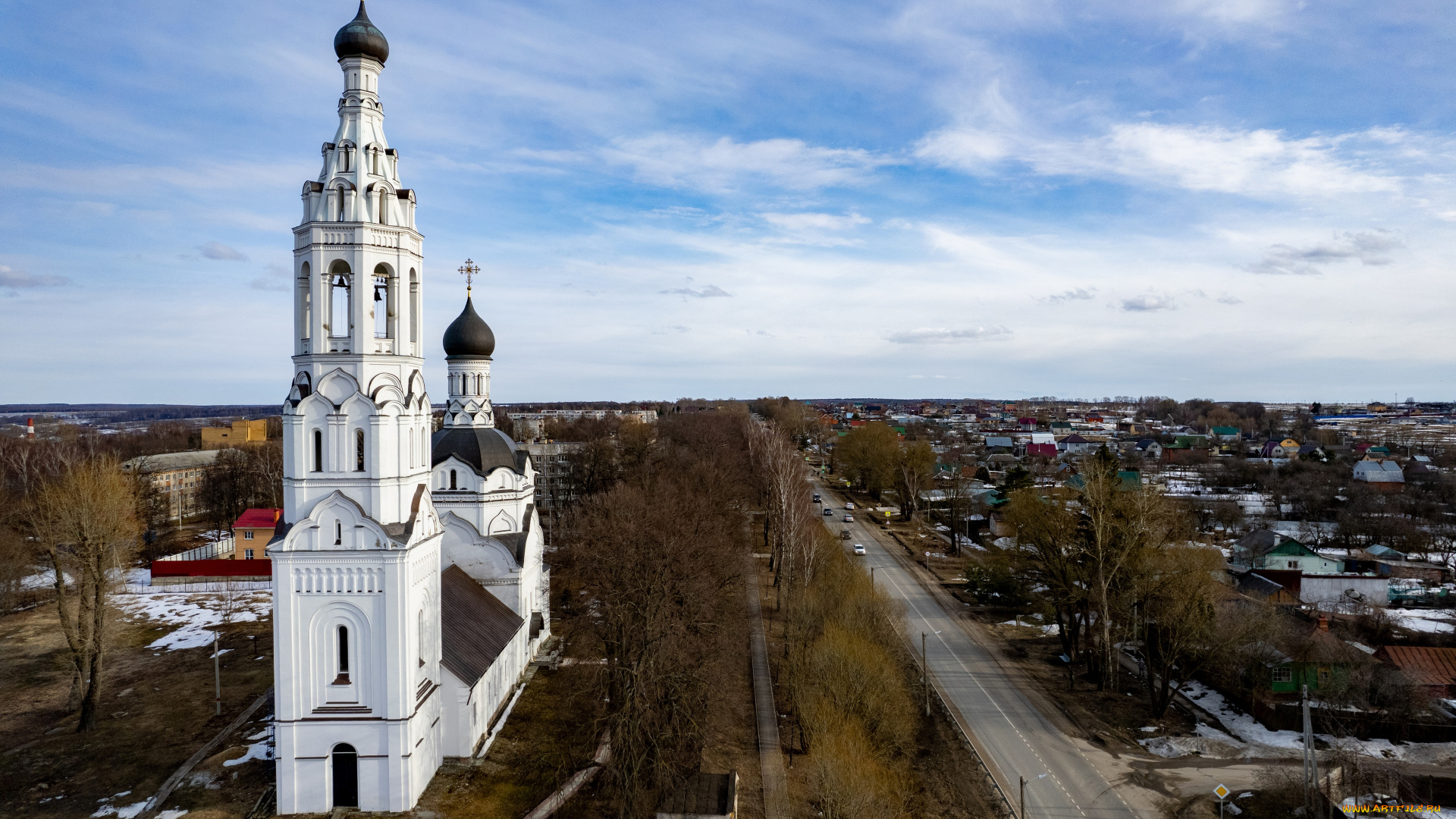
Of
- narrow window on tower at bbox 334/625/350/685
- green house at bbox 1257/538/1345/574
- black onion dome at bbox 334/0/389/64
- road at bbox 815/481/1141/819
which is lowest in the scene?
road at bbox 815/481/1141/819

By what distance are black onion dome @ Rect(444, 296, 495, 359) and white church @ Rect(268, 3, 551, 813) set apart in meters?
12.0

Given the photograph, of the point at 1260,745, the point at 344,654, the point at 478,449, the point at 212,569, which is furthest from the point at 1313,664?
the point at 212,569

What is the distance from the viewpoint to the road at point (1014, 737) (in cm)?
1786

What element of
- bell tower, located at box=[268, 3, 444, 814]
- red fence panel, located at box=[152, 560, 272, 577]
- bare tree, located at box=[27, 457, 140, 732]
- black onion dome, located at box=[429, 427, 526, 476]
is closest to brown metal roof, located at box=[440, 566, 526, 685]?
bell tower, located at box=[268, 3, 444, 814]

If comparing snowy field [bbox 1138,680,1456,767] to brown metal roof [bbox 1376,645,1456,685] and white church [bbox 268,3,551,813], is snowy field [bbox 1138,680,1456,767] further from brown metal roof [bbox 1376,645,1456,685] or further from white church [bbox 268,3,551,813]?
white church [bbox 268,3,551,813]

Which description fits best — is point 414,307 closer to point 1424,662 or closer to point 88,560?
point 88,560

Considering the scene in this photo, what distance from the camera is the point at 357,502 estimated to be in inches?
635

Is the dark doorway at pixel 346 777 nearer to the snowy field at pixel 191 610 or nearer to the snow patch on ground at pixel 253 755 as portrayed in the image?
the snow patch on ground at pixel 253 755

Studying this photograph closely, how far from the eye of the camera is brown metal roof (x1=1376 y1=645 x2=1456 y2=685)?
22.4 meters

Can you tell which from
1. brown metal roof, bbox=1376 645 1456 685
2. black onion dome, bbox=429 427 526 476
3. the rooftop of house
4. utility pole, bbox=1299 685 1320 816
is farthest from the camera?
the rooftop of house

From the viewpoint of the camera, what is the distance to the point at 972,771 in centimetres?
1933

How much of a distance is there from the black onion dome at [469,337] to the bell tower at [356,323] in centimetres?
1235

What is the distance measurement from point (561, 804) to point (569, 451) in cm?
4778

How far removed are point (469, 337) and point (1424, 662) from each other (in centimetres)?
3273
